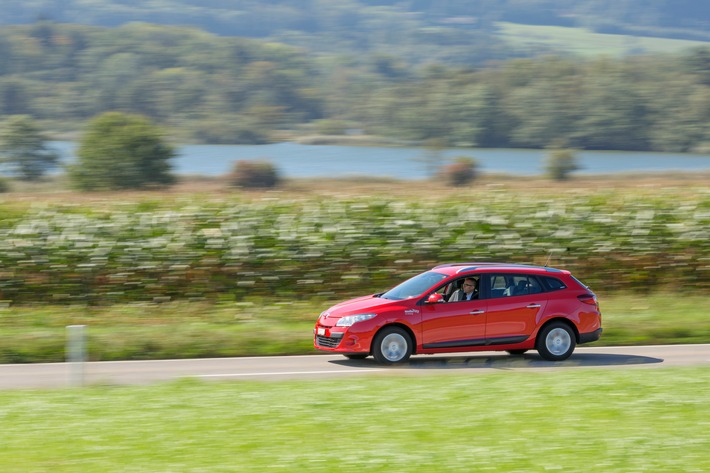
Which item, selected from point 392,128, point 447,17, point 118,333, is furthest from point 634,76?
point 447,17

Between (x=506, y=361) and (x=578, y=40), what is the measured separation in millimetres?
82970

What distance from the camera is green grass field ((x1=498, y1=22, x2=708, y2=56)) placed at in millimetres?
82625

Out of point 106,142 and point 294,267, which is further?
point 106,142

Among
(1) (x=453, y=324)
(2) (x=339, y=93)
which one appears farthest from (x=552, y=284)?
(2) (x=339, y=93)

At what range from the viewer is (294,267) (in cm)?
2248

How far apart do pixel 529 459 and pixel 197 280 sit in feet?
51.9

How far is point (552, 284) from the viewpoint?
15.3 meters

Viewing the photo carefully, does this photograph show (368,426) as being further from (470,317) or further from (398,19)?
(398,19)

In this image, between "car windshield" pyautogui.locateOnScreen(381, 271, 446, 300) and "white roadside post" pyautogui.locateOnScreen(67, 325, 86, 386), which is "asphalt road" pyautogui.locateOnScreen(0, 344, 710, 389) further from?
"car windshield" pyautogui.locateOnScreen(381, 271, 446, 300)

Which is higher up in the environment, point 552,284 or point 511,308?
point 552,284

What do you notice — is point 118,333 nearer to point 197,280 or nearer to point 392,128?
point 197,280

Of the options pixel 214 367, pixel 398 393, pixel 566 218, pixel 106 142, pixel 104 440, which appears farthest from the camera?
pixel 106 142

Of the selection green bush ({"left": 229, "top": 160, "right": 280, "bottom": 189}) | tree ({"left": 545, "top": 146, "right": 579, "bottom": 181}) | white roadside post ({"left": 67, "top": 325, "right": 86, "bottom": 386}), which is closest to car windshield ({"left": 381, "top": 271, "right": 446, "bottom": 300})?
white roadside post ({"left": 67, "top": 325, "right": 86, "bottom": 386})

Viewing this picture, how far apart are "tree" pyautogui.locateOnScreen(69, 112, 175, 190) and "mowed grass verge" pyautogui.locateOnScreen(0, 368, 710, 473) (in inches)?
834
